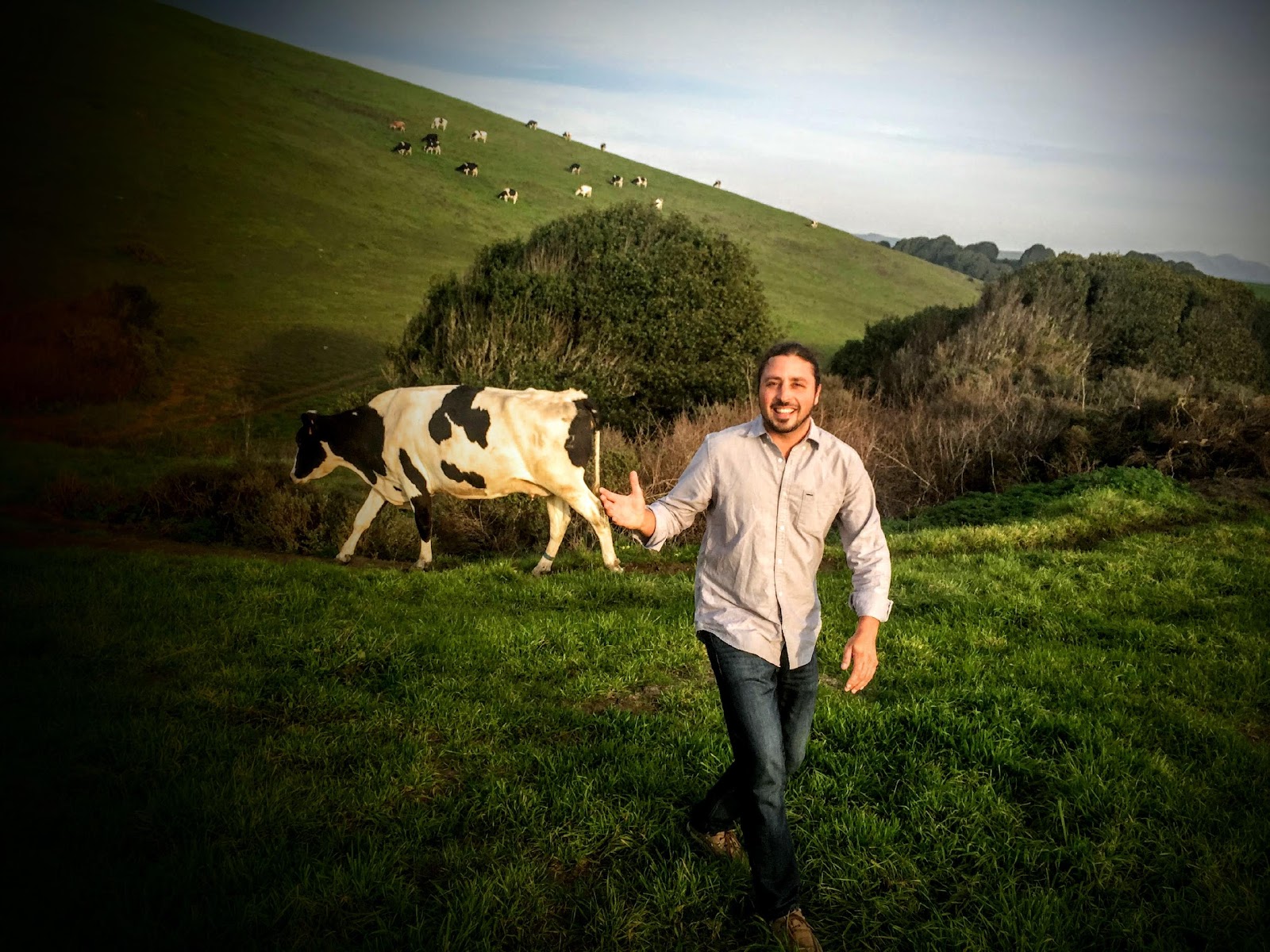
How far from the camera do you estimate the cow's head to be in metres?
11.1

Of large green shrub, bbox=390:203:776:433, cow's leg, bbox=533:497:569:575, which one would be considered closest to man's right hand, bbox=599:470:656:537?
cow's leg, bbox=533:497:569:575

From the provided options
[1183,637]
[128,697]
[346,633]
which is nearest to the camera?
[128,697]

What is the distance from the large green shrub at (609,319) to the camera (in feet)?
61.8

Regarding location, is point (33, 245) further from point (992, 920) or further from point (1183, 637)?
point (1183, 637)

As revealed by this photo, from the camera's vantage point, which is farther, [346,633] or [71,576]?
[71,576]

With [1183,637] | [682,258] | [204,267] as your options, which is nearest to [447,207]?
[204,267]

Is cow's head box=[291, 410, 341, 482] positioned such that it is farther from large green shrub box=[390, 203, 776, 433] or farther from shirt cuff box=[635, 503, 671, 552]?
shirt cuff box=[635, 503, 671, 552]

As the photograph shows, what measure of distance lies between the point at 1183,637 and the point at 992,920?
527cm

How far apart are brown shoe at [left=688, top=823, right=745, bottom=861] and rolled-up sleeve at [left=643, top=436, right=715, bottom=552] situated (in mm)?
1808

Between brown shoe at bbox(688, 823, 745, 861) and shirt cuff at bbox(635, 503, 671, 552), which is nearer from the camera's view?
shirt cuff at bbox(635, 503, 671, 552)

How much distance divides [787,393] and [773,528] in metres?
0.66

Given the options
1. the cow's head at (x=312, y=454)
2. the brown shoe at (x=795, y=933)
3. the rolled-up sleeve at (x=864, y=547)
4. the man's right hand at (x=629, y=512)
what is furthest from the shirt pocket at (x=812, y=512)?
the cow's head at (x=312, y=454)

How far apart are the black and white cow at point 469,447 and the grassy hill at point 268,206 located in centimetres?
470

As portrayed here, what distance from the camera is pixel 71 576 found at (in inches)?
310
